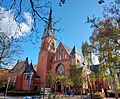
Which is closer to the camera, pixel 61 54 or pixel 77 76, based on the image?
pixel 77 76

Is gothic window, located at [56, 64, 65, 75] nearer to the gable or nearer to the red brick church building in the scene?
the red brick church building

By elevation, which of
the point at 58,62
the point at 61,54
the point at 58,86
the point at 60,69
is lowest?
the point at 58,86

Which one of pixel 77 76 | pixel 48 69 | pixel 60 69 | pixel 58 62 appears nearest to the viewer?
pixel 77 76

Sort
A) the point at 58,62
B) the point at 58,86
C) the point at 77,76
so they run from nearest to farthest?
the point at 77,76 < the point at 58,86 < the point at 58,62

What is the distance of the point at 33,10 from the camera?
3.54 metres

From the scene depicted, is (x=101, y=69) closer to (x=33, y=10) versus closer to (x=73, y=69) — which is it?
(x=73, y=69)

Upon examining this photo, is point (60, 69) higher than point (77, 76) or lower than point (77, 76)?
higher

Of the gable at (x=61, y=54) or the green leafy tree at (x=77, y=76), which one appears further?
the gable at (x=61, y=54)

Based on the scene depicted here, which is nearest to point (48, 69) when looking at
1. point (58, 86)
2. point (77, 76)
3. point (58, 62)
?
point (58, 62)

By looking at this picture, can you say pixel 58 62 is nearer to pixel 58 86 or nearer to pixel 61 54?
pixel 61 54

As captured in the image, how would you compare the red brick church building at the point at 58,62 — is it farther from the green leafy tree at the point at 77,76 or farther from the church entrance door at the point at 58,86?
the green leafy tree at the point at 77,76

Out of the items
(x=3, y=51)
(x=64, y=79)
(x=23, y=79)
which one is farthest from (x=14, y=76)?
(x=3, y=51)

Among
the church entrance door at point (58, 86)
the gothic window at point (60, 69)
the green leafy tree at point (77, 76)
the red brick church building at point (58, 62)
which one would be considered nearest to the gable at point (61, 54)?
the red brick church building at point (58, 62)

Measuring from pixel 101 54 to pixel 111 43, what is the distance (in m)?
3.08
